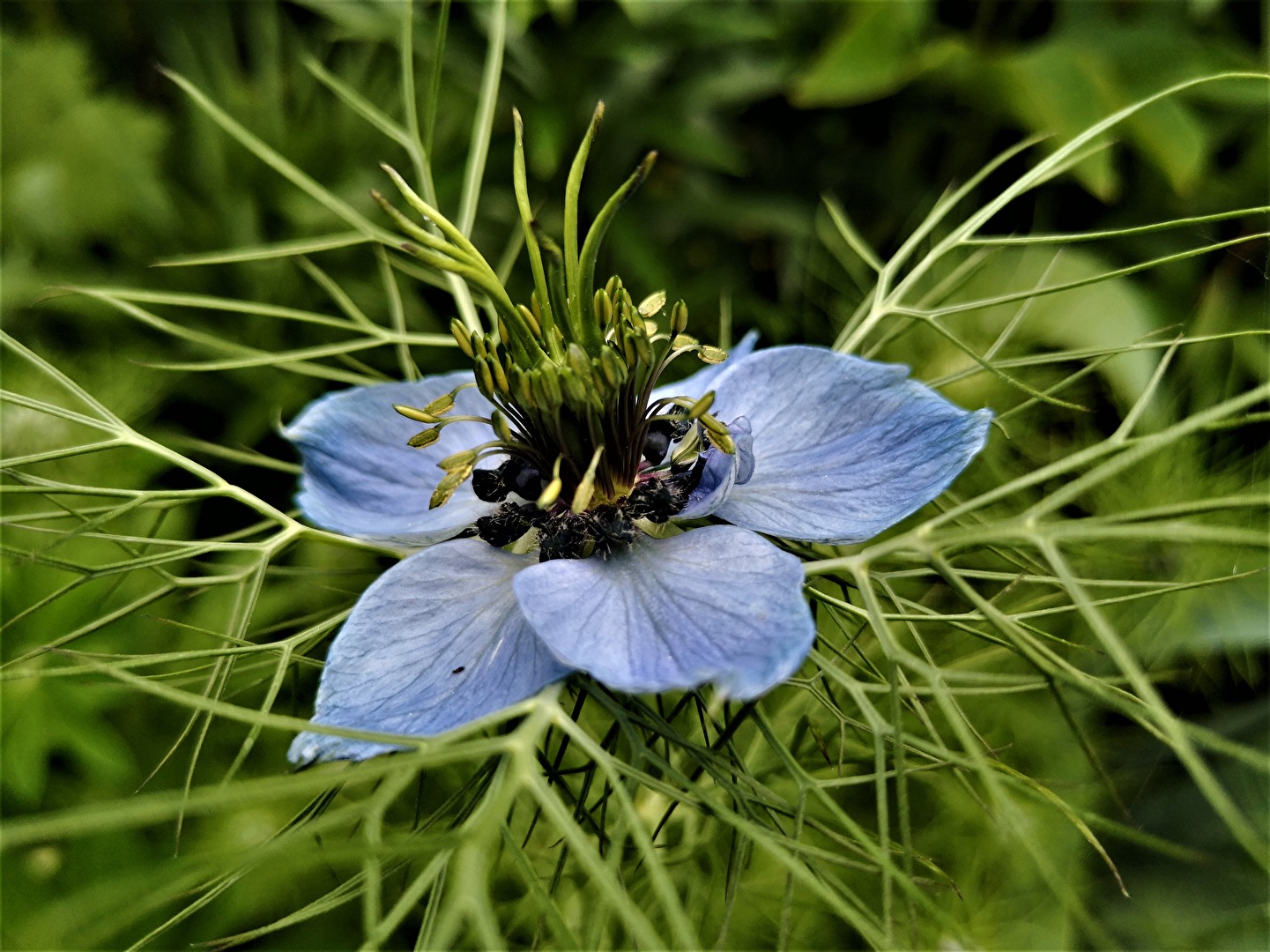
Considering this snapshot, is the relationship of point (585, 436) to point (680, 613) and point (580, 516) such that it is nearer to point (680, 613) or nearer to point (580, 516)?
point (580, 516)

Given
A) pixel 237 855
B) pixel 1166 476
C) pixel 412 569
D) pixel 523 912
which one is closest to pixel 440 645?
pixel 412 569

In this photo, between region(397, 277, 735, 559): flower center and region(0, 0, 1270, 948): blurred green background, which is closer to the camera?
region(397, 277, 735, 559): flower center

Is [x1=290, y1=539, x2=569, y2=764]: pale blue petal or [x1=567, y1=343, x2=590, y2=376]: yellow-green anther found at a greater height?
[x1=567, y1=343, x2=590, y2=376]: yellow-green anther

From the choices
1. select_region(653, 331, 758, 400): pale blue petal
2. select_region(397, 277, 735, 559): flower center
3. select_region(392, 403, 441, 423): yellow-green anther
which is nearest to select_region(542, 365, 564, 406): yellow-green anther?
select_region(397, 277, 735, 559): flower center

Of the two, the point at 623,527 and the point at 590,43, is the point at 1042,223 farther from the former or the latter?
the point at 623,527

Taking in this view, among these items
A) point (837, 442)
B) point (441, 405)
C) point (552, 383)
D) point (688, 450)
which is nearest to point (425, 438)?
point (441, 405)

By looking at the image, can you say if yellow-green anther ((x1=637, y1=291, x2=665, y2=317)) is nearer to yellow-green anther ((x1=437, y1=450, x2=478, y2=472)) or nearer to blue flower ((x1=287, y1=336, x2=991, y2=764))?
blue flower ((x1=287, y1=336, x2=991, y2=764))
